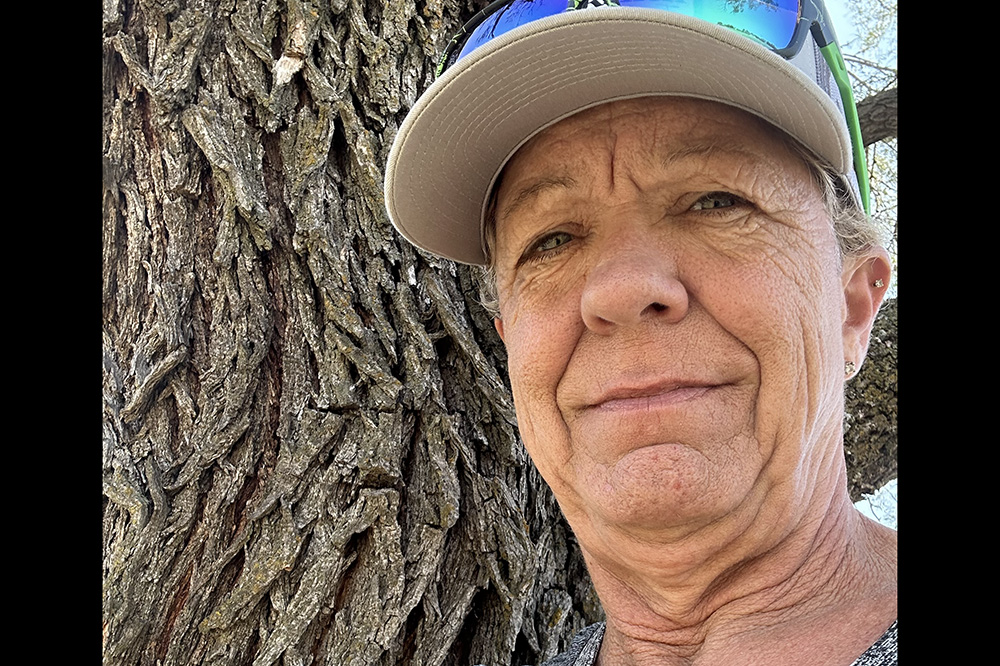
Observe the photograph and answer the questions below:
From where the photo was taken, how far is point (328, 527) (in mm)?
2049

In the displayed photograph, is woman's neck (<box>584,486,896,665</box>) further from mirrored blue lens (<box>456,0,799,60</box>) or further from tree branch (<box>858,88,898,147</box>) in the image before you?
tree branch (<box>858,88,898,147</box>)

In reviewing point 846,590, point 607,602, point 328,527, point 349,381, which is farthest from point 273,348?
point 846,590

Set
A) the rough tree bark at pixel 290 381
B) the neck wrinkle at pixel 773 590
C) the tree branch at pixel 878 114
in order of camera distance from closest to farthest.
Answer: the neck wrinkle at pixel 773 590 < the rough tree bark at pixel 290 381 < the tree branch at pixel 878 114

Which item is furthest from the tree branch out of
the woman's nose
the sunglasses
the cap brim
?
the woman's nose

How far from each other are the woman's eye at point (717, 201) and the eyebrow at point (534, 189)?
0.23 metres

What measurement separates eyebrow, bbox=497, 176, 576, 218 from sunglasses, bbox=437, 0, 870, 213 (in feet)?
0.95

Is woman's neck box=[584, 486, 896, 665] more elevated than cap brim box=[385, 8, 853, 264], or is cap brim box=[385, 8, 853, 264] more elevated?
cap brim box=[385, 8, 853, 264]

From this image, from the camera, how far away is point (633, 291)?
1377 mm

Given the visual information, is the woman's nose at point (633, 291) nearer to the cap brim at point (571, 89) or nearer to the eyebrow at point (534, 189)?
the eyebrow at point (534, 189)

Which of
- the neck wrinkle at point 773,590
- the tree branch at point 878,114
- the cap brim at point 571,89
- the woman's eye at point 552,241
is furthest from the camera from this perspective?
the tree branch at point 878,114

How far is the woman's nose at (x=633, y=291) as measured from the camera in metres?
1.38

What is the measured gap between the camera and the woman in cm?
138

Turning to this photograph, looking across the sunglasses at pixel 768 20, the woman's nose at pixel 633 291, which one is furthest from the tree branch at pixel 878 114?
the woman's nose at pixel 633 291

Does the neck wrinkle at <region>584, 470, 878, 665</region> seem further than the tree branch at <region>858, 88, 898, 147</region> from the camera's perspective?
No
